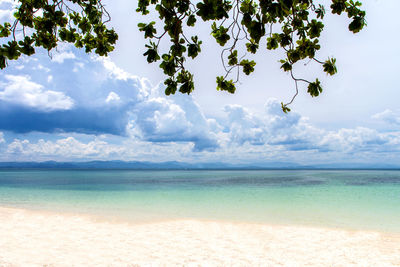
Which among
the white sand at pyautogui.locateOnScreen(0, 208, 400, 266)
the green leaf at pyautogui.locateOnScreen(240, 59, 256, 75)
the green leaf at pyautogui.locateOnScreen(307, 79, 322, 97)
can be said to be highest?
the green leaf at pyautogui.locateOnScreen(240, 59, 256, 75)

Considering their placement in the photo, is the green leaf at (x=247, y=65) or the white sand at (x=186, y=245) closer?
the green leaf at (x=247, y=65)

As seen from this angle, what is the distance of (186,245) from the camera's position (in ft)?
29.1

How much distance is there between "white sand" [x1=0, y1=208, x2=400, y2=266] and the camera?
7234 millimetres

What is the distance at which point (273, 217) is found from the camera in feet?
51.3

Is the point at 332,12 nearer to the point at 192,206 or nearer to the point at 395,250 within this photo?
the point at 395,250

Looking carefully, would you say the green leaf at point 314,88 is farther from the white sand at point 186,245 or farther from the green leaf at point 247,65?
the white sand at point 186,245

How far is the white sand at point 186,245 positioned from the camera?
23.7 feet

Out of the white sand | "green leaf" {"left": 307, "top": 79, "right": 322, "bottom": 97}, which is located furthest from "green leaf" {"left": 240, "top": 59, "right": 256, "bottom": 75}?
the white sand

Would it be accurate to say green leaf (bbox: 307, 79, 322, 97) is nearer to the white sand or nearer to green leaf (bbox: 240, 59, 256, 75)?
green leaf (bbox: 240, 59, 256, 75)

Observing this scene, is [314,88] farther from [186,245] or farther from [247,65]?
[186,245]

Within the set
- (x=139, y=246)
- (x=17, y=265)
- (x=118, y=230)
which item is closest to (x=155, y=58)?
(x=17, y=265)

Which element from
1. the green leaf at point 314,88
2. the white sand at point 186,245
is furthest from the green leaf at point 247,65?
the white sand at point 186,245

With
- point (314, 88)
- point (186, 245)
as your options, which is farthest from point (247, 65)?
point (186, 245)

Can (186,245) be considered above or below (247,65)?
below
